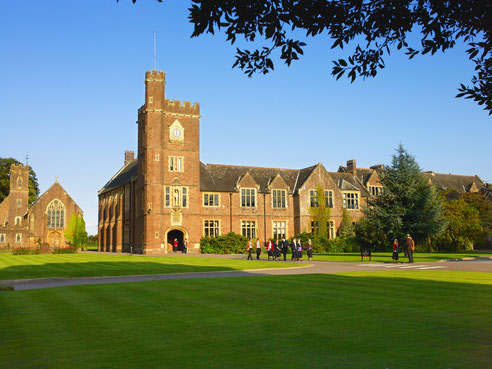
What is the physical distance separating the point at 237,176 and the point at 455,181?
126ft

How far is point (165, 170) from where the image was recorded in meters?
47.7

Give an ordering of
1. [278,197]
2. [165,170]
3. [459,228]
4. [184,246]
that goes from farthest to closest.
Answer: [278,197]
[165,170]
[184,246]
[459,228]

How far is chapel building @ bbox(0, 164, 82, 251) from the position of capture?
74750 millimetres

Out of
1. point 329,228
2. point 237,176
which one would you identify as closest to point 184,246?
point 237,176

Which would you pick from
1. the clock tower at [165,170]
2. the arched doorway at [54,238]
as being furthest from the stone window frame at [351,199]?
the arched doorway at [54,238]

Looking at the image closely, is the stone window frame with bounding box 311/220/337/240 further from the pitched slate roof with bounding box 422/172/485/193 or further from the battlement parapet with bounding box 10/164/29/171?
the battlement parapet with bounding box 10/164/29/171

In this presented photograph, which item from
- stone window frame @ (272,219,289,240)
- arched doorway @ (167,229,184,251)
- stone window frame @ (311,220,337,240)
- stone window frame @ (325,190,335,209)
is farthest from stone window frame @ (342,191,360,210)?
arched doorway @ (167,229,184,251)

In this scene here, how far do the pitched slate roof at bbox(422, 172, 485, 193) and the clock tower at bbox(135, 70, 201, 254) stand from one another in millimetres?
37930

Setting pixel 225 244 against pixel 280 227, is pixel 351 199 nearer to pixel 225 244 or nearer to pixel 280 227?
pixel 280 227

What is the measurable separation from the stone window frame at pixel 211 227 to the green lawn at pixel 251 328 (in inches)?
1412

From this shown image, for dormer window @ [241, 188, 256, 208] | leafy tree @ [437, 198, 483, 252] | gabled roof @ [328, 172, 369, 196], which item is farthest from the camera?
gabled roof @ [328, 172, 369, 196]

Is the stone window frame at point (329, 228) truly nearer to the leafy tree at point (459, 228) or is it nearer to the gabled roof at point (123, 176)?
the leafy tree at point (459, 228)

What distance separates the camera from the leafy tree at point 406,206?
38219mm

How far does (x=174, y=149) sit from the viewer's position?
48281 mm
